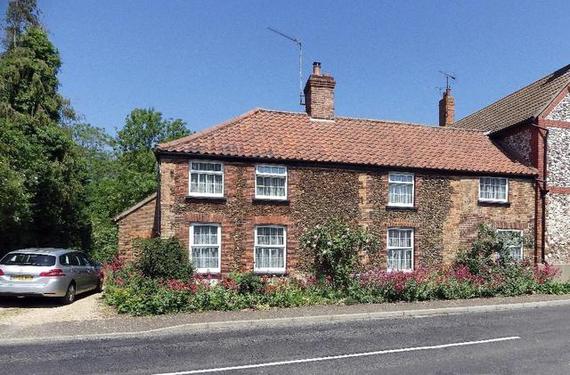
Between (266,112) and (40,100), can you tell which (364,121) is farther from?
(40,100)

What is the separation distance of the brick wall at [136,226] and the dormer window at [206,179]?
350cm

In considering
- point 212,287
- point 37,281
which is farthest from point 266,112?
point 37,281

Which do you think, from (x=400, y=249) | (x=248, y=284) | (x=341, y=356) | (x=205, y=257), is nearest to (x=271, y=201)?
(x=205, y=257)

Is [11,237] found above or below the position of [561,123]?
below

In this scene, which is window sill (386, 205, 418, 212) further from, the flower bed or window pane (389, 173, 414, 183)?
the flower bed

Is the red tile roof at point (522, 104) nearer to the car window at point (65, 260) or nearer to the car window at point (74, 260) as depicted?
the car window at point (74, 260)

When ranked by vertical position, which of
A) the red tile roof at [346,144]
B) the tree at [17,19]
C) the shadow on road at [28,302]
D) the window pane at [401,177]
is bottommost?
the shadow on road at [28,302]

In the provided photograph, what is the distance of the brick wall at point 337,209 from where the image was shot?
17438 millimetres

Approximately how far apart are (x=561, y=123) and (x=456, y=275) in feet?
31.5

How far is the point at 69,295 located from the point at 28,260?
1615 millimetres

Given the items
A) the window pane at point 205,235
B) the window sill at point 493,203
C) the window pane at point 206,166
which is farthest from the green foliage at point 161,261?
the window sill at point 493,203

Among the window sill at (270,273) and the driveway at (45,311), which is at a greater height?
the window sill at (270,273)

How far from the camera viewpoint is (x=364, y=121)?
74.0 ft

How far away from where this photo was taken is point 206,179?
17.8 m
